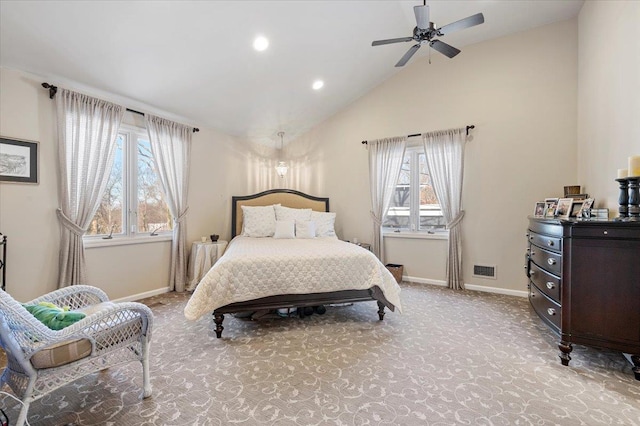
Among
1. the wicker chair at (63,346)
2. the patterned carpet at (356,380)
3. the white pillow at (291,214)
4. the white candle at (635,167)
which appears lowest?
the patterned carpet at (356,380)

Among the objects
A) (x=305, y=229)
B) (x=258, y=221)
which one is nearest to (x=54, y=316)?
(x=258, y=221)

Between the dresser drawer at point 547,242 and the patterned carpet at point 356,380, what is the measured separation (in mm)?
891

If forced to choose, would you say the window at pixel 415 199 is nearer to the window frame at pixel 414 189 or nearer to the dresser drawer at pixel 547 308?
the window frame at pixel 414 189

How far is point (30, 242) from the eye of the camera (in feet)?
9.30

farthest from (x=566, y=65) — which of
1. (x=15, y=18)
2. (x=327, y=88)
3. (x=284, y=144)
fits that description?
(x=15, y=18)

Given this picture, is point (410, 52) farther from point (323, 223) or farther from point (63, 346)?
point (63, 346)

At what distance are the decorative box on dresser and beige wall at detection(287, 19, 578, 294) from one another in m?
1.89

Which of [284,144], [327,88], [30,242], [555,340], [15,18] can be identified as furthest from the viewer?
[284,144]

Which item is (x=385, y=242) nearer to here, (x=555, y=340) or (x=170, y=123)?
(x=555, y=340)

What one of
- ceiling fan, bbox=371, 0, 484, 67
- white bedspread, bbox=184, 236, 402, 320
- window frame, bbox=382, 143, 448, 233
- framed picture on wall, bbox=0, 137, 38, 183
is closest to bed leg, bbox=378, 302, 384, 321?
white bedspread, bbox=184, 236, 402, 320

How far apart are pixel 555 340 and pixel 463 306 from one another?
1.02 m

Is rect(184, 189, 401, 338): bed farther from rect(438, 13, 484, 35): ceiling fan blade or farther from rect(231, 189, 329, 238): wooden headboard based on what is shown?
rect(438, 13, 484, 35): ceiling fan blade

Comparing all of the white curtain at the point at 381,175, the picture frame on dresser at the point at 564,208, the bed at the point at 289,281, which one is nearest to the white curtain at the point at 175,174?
the bed at the point at 289,281

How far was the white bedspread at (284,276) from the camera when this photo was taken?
8.51 ft
